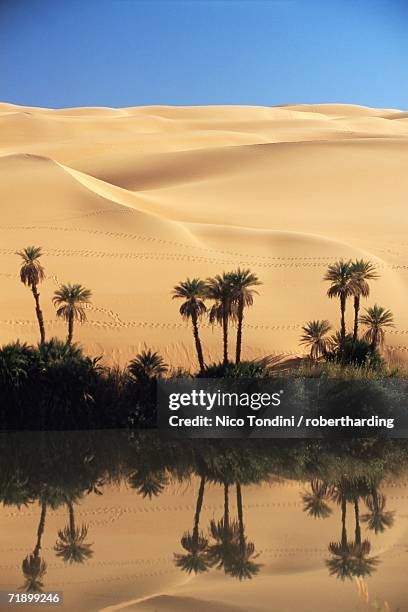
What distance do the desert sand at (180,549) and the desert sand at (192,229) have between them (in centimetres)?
1411

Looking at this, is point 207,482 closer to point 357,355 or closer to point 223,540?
point 223,540

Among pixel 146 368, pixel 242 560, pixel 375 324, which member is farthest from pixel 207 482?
pixel 375 324

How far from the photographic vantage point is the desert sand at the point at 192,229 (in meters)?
32.9

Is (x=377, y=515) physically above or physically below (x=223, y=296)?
below

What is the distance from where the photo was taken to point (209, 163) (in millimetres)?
61594

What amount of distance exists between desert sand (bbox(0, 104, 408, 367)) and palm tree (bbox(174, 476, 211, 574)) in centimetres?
1613

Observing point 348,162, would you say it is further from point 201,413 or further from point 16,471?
point 16,471

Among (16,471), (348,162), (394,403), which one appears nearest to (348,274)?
(394,403)

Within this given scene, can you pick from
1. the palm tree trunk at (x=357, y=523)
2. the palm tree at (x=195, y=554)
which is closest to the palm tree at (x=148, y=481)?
the palm tree at (x=195, y=554)

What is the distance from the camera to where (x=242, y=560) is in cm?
1312

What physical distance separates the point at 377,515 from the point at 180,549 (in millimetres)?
3425

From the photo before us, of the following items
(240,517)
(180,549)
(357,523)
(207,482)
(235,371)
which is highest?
(235,371)

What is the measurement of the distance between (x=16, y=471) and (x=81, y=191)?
2554cm

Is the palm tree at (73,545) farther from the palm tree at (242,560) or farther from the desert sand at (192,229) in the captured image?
the desert sand at (192,229)
